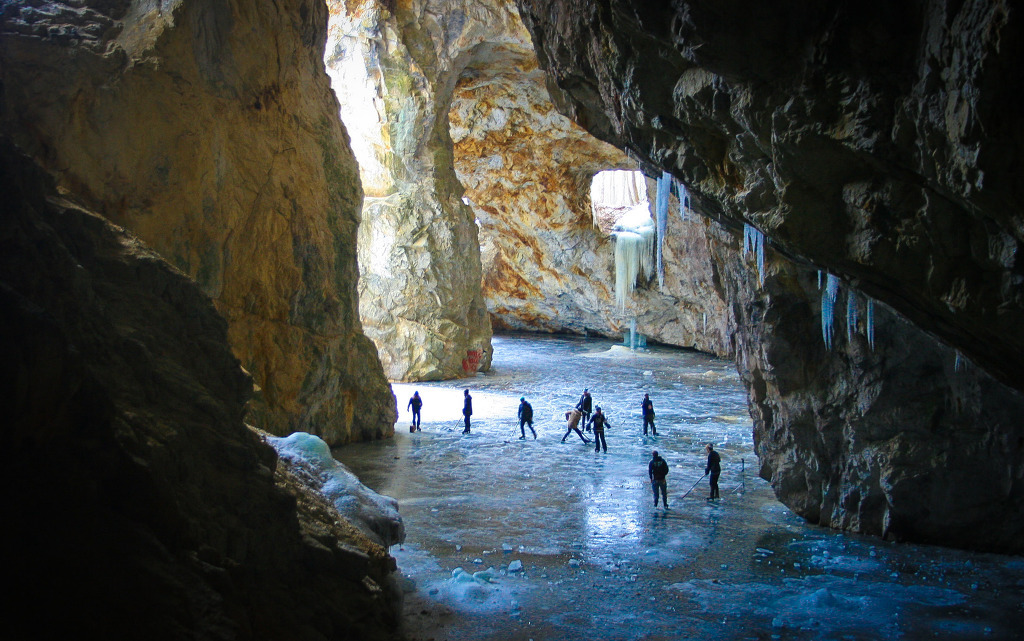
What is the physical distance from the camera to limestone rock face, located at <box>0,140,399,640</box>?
4.44 meters

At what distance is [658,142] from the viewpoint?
845 centimetres

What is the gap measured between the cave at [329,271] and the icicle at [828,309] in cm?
4

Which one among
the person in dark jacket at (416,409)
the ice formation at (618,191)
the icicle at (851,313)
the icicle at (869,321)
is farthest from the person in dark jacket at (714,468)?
the ice formation at (618,191)

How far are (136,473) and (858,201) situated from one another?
227 inches

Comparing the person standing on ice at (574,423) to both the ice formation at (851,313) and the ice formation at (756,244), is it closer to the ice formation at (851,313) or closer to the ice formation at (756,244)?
the ice formation at (756,244)

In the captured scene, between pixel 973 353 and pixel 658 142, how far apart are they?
3.77 meters

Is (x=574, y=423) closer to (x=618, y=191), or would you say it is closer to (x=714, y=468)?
(x=714, y=468)

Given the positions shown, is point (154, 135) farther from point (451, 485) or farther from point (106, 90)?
point (451, 485)

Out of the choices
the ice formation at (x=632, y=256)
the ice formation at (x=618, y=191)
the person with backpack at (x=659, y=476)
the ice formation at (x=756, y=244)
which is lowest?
the person with backpack at (x=659, y=476)

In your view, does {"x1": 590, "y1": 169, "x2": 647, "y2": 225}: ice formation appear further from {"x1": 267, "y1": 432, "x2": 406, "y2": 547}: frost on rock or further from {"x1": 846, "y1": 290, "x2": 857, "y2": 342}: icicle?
{"x1": 267, "y1": 432, "x2": 406, "y2": 547}: frost on rock

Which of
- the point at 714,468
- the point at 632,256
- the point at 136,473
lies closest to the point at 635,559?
the point at 714,468

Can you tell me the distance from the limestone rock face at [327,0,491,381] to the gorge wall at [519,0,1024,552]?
15.8 meters

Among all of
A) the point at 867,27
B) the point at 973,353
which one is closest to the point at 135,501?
the point at 867,27

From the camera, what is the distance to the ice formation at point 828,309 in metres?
9.47
